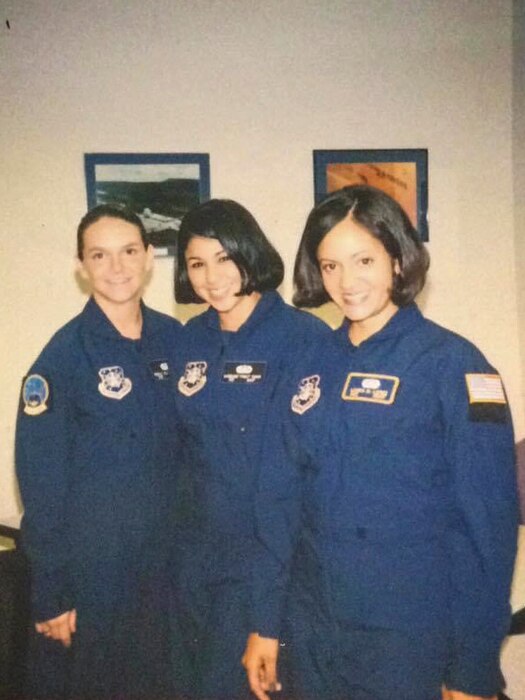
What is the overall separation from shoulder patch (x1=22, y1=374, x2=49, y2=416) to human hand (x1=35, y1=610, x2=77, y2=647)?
0.56 metres

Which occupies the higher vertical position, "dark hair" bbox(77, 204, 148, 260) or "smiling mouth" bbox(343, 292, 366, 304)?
"dark hair" bbox(77, 204, 148, 260)

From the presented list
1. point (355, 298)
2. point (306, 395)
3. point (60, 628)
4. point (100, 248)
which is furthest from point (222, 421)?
point (60, 628)

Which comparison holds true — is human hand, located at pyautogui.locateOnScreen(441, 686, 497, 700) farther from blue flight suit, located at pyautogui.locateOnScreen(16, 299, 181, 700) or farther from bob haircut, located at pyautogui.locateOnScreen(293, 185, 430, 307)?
blue flight suit, located at pyautogui.locateOnScreen(16, 299, 181, 700)

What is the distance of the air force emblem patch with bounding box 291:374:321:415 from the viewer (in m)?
1.28

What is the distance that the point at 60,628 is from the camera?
5.22ft

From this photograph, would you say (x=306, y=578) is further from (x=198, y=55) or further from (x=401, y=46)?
(x=401, y=46)

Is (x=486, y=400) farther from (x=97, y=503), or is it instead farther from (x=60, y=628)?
(x=60, y=628)

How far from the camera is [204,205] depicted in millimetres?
1562

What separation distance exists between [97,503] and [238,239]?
798mm

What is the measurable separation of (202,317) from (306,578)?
2.51 ft

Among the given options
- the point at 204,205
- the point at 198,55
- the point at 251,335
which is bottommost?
the point at 251,335

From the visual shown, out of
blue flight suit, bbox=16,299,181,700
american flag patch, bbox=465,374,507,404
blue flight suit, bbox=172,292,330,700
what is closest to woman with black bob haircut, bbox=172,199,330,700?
blue flight suit, bbox=172,292,330,700

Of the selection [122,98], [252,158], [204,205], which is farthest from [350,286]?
[122,98]

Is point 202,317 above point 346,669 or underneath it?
above
